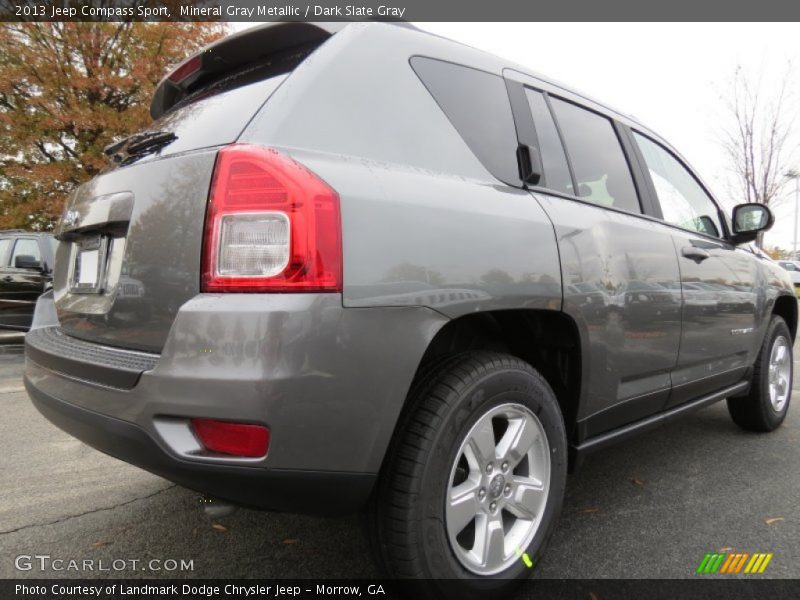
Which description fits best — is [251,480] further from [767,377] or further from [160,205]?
[767,377]

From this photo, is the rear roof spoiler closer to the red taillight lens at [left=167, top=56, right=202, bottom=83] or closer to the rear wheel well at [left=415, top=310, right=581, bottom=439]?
the red taillight lens at [left=167, top=56, right=202, bottom=83]

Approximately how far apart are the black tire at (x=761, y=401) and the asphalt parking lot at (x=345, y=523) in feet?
1.22

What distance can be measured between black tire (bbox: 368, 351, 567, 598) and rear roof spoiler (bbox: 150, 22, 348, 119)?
1126mm

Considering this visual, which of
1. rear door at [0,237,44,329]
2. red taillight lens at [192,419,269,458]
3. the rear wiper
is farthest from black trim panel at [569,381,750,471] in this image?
rear door at [0,237,44,329]

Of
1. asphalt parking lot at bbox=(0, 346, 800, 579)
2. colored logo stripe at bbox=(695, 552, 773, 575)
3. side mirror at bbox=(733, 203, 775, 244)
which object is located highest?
side mirror at bbox=(733, 203, 775, 244)

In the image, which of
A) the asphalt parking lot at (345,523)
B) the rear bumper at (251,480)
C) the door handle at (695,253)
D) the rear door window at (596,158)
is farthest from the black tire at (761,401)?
the rear bumper at (251,480)

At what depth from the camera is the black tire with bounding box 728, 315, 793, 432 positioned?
3551 mm

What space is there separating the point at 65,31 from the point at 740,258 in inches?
474

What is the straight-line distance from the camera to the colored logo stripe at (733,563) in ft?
6.47

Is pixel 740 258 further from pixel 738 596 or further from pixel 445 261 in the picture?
pixel 445 261

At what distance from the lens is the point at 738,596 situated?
1820 millimetres

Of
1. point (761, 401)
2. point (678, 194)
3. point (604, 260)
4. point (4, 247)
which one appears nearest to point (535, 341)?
point (604, 260)

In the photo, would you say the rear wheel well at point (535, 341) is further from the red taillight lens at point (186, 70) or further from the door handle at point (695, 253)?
the red taillight lens at point (186, 70)

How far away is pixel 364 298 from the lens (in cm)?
141
